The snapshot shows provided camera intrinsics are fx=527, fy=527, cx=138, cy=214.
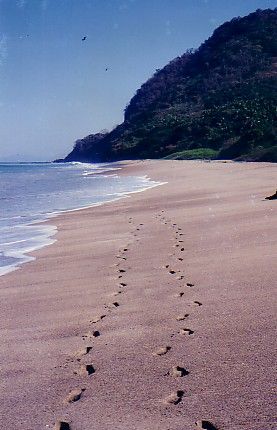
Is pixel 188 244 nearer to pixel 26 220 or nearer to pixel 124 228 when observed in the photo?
pixel 124 228

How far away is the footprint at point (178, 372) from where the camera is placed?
3696mm

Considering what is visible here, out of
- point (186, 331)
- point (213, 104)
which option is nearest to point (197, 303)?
point (186, 331)

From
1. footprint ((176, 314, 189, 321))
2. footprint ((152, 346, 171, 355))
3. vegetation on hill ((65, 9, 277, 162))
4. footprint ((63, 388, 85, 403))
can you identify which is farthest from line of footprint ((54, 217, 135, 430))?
vegetation on hill ((65, 9, 277, 162))

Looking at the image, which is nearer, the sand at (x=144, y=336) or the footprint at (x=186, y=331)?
the sand at (x=144, y=336)

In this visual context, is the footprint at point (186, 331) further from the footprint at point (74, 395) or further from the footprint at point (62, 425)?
the footprint at point (62, 425)

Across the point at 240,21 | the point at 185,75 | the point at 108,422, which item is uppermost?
the point at 240,21

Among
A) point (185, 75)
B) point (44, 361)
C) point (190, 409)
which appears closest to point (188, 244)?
point (44, 361)

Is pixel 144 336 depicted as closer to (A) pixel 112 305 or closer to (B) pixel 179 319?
(B) pixel 179 319

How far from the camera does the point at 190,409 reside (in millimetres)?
3207

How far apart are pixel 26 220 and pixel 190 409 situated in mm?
12552

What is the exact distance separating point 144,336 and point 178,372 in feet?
2.67

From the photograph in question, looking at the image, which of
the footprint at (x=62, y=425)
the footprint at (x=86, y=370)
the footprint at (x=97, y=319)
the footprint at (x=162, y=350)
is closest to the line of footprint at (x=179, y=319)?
the footprint at (x=162, y=350)

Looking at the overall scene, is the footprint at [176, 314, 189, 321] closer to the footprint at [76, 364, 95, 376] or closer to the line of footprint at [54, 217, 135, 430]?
the line of footprint at [54, 217, 135, 430]

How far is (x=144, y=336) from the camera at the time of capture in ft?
14.8
